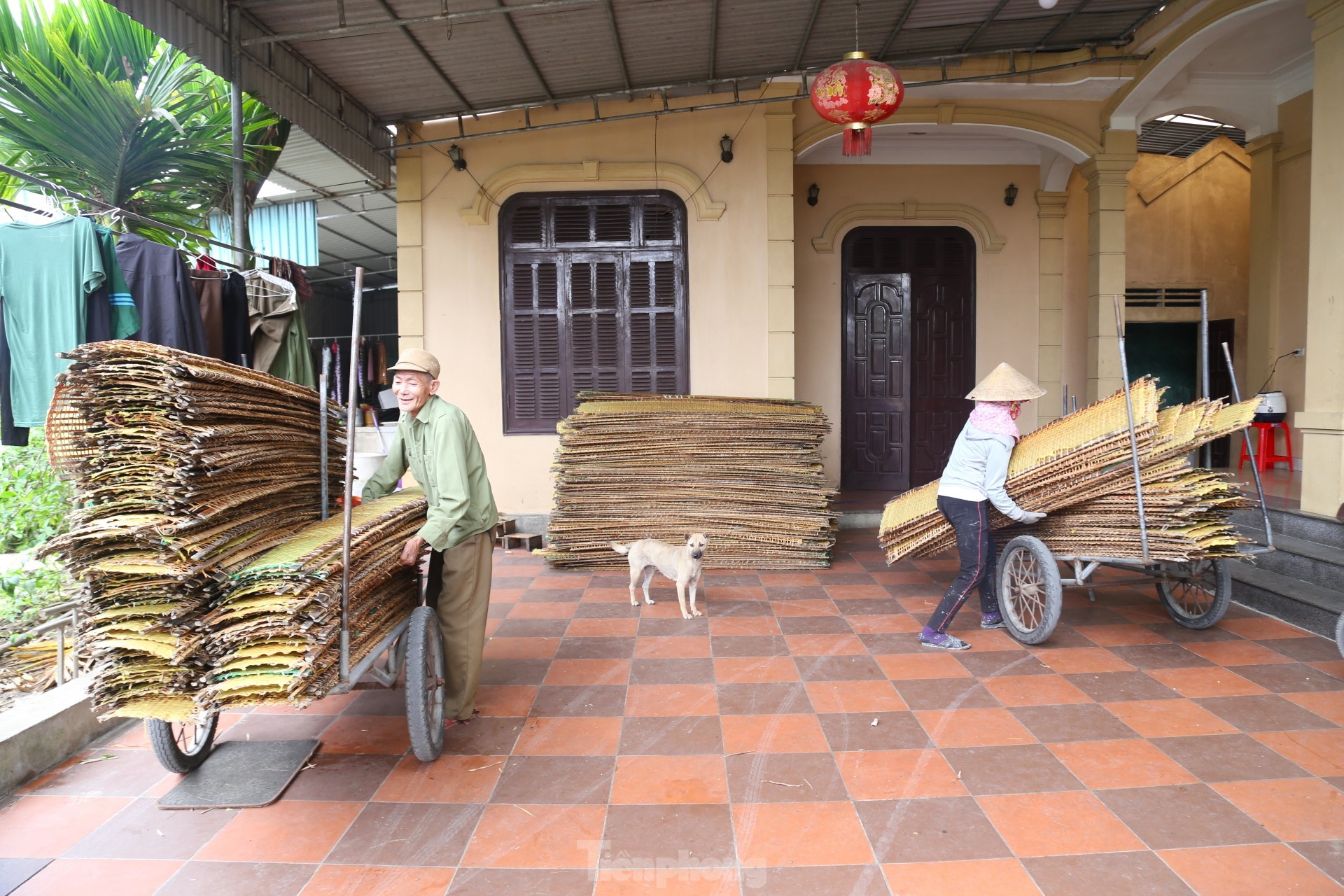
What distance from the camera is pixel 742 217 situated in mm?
8586

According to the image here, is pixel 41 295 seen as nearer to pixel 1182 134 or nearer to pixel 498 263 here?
pixel 498 263

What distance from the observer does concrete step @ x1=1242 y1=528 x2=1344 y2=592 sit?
5449 millimetres

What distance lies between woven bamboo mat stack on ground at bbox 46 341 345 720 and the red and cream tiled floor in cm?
72

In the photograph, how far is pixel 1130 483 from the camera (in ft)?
16.2

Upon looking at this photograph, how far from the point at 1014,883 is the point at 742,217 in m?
7.08

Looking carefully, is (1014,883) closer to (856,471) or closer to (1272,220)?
(856,471)

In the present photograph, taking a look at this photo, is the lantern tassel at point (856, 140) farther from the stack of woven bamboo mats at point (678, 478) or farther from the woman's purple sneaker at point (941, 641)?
the woman's purple sneaker at point (941, 641)

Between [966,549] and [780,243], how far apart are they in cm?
450

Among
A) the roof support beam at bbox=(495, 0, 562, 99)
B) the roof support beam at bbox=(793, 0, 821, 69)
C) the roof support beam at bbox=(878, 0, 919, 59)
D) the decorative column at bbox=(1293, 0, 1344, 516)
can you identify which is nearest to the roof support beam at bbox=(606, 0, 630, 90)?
the roof support beam at bbox=(495, 0, 562, 99)

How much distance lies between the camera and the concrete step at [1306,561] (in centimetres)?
545

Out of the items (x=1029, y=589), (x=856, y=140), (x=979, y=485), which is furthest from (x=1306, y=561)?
(x=856, y=140)

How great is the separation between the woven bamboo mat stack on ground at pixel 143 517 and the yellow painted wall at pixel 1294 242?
34.8 feet

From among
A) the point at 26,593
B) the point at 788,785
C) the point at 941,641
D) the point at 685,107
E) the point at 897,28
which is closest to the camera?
the point at 788,785

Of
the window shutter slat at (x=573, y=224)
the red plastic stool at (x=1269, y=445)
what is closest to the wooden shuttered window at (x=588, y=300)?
the window shutter slat at (x=573, y=224)
